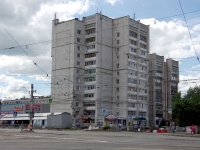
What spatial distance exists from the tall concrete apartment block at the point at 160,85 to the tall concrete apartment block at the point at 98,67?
14.0 metres

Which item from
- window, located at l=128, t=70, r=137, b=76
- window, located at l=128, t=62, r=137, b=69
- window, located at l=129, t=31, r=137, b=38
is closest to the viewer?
window, located at l=128, t=70, r=137, b=76

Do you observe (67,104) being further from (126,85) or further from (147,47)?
(147,47)

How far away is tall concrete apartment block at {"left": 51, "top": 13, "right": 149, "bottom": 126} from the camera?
8931cm

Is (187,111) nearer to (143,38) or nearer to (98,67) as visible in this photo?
(98,67)

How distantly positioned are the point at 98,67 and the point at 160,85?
32770mm

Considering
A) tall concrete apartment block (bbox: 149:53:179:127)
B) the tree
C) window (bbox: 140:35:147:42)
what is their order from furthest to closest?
tall concrete apartment block (bbox: 149:53:179:127) < window (bbox: 140:35:147:42) < the tree

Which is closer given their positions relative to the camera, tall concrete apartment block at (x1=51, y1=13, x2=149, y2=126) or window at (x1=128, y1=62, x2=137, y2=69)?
tall concrete apartment block at (x1=51, y1=13, x2=149, y2=126)

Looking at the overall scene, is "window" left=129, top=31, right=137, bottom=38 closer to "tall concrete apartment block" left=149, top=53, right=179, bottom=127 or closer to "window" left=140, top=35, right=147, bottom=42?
"window" left=140, top=35, right=147, bottom=42

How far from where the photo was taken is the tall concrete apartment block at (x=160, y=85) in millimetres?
108688

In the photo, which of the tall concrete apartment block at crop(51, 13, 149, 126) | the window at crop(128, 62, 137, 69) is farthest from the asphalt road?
the window at crop(128, 62, 137, 69)

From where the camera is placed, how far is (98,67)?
293 feet

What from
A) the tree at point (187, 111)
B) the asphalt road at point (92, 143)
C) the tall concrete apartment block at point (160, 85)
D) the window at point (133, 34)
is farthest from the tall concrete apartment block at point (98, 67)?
the asphalt road at point (92, 143)

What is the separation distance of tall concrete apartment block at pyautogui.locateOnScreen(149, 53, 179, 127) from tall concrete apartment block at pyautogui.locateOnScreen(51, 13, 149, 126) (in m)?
14.0

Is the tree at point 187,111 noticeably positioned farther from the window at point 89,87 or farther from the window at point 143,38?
the window at point 143,38
